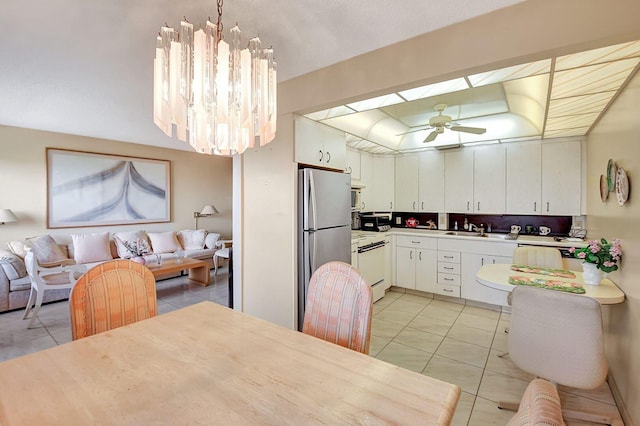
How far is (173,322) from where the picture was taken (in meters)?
1.52

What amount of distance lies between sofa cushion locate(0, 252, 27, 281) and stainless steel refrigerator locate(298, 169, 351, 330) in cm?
355

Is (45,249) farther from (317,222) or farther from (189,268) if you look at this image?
(317,222)

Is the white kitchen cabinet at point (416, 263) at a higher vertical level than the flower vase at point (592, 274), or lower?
lower

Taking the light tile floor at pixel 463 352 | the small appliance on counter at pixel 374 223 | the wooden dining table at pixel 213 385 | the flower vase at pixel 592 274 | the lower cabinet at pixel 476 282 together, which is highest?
the small appliance on counter at pixel 374 223

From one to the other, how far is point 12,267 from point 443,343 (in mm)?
4914

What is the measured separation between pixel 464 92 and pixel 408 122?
1.08 meters

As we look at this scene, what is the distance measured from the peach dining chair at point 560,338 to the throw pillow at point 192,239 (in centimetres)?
507

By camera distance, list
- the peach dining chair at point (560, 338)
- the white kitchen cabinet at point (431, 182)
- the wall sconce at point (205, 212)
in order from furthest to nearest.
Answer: the wall sconce at point (205, 212), the white kitchen cabinet at point (431, 182), the peach dining chair at point (560, 338)

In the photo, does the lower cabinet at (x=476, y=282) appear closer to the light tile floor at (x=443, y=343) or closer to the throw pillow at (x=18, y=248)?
the light tile floor at (x=443, y=343)

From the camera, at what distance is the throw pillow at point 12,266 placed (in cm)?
353

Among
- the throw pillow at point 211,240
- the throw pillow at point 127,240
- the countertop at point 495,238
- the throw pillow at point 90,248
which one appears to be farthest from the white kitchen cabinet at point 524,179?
the throw pillow at point 90,248

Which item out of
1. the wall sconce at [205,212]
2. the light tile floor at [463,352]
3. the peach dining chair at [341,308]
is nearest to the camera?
the peach dining chair at [341,308]


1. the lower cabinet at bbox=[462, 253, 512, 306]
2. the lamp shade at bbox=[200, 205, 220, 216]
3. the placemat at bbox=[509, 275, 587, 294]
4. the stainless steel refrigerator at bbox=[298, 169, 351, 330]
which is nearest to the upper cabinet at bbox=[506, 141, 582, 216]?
the lower cabinet at bbox=[462, 253, 512, 306]

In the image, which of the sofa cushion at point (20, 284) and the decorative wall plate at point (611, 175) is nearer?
the decorative wall plate at point (611, 175)
